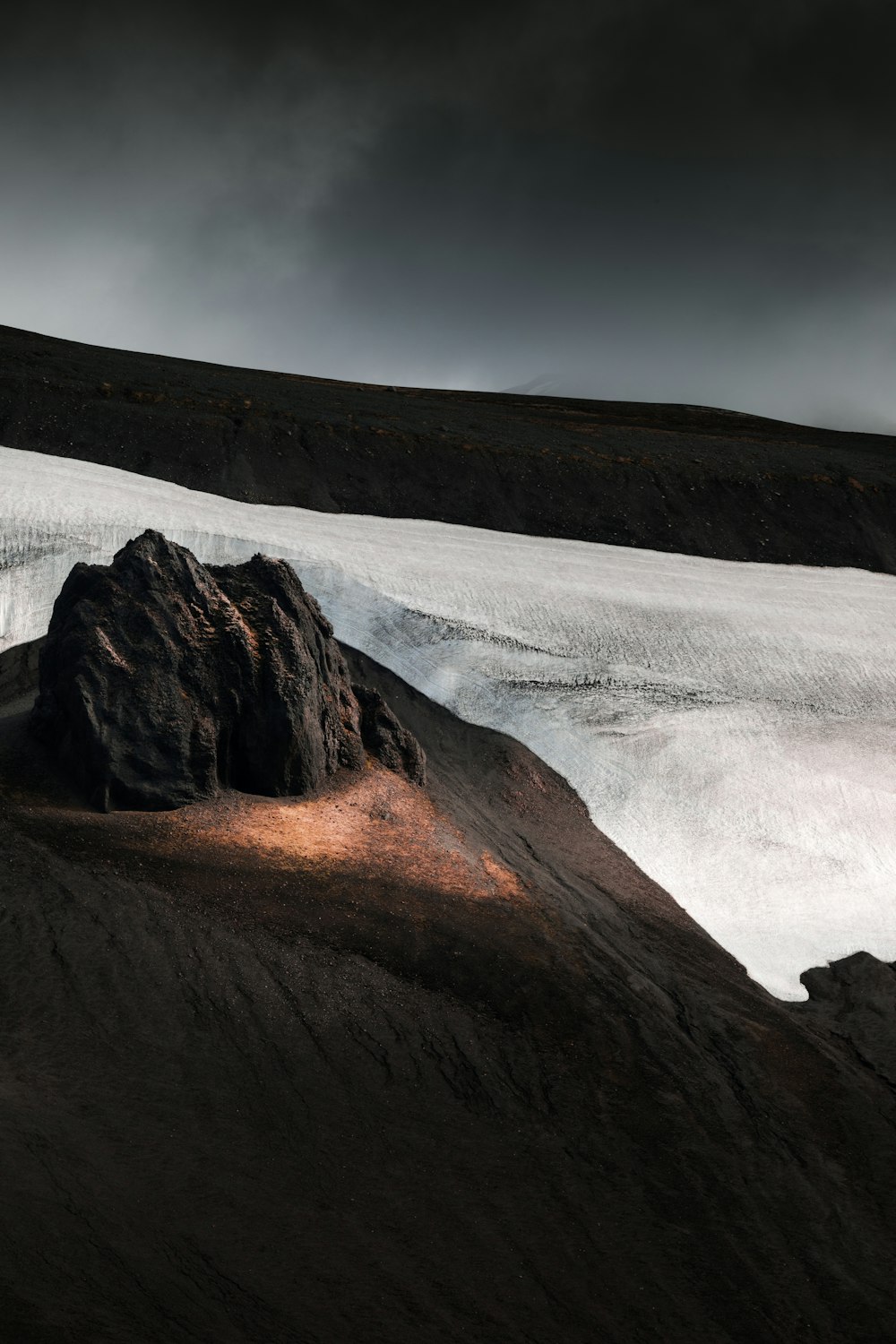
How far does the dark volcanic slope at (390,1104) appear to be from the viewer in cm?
1029

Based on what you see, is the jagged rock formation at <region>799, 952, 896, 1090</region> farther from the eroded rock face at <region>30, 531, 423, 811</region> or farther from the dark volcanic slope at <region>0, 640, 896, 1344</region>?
the eroded rock face at <region>30, 531, 423, 811</region>

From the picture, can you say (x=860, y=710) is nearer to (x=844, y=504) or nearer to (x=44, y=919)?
(x=844, y=504)

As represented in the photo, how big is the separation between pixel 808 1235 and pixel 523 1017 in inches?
178

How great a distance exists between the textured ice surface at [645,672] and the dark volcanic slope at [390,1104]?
16.4 feet

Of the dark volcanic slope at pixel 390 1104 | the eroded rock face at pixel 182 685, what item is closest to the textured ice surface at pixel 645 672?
the dark volcanic slope at pixel 390 1104

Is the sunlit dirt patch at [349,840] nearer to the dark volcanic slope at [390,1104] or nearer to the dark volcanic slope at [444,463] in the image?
the dark volcanic slope at [390,1104]

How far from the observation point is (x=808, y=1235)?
41.5ft

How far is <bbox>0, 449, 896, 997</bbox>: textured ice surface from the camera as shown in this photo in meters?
25.2

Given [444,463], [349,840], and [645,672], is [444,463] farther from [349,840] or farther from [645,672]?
[349,840]

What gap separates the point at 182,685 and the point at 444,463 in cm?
2308

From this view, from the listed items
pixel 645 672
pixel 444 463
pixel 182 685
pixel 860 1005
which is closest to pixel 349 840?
pixel 182 685

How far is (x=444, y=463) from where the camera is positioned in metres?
41.0

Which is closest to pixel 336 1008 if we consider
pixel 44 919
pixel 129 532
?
pixel 44 919

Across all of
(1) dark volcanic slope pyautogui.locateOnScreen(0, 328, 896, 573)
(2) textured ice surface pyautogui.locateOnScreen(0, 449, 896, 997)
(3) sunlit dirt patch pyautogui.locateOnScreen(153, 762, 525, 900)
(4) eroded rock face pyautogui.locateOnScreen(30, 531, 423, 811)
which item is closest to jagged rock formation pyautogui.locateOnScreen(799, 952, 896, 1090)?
(2) textured ice surface pyautogui.locateOnScreen(0, 449, 896, 997)
